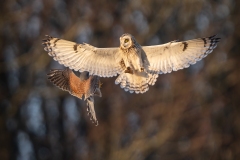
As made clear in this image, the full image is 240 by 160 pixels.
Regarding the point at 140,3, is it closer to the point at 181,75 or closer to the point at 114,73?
the point at 181,75

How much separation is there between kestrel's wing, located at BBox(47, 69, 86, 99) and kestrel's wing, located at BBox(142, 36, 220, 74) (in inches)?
25.3

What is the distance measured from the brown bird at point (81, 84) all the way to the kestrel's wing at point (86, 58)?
5.0 inches

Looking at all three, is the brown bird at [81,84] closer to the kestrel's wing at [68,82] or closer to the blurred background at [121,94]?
the kestrel's wing at [68,82]

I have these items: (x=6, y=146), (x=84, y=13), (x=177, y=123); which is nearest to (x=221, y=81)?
(x=177, y=123)

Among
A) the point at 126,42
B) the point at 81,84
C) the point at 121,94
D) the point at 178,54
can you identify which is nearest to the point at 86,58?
the point at 81,84

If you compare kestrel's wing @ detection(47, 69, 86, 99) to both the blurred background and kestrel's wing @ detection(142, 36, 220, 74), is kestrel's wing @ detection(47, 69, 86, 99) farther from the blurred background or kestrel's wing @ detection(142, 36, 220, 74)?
the blurred background

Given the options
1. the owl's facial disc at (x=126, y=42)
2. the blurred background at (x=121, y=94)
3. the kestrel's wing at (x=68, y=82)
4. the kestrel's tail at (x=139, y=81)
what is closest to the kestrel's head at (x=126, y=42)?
the owl's facial disc at (x=126, y=42)

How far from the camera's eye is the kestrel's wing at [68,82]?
7.04m

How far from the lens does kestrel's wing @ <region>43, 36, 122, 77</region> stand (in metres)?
6.84

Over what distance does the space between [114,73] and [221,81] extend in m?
13.5

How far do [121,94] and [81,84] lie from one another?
11.8 meters

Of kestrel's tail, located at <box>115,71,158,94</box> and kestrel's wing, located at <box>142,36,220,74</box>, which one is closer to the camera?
kestrel's wing, located at <box>142,36,220,74</box>

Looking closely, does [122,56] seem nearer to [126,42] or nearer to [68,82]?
[126,42]

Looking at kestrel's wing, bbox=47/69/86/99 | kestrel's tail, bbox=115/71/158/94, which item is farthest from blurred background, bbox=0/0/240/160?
kestrel's tail, bbox=115/71/158/94
